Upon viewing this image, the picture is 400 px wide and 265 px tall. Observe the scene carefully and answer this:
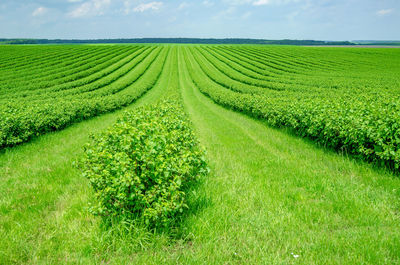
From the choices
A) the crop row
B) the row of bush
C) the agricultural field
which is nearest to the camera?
the agricultural field

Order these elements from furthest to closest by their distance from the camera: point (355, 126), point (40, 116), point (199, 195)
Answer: point (40, 116) → point (355, 126) → point (199, 195)

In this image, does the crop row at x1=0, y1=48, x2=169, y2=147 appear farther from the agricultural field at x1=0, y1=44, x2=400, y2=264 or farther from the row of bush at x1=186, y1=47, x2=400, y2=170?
the row of bush at x1=186, y1=47, x2=400, y2=170

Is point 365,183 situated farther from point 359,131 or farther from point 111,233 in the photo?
point 111,233

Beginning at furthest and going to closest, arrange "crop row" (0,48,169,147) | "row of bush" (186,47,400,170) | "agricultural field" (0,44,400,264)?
"crop row" (0,48,169,147) < "row of bush" (186,47,400,170) < "agricultural field" (0,44,400,264)

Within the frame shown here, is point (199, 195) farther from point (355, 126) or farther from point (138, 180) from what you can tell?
point (355, 126)

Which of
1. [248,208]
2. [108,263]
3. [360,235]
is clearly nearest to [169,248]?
[108,263]

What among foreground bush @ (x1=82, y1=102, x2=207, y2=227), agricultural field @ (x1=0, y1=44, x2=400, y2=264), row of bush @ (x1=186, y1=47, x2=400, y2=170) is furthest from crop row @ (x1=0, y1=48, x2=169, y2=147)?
row of bush @ (x1=186, y1=47, x2=400, y2=170)

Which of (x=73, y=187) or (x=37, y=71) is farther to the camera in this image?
(x=37, y=71)

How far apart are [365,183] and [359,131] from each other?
1931mm

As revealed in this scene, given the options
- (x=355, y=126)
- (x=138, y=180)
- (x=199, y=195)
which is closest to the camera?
(x=138, y=180)

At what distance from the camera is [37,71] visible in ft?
120

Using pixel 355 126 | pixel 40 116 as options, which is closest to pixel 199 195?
pixel 355 126

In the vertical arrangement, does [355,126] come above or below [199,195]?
above

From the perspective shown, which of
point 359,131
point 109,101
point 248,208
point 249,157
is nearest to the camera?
point 248,208
